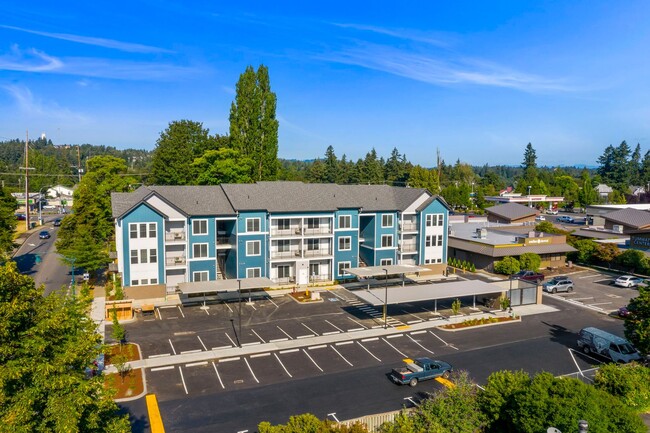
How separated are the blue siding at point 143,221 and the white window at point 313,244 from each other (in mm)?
17861

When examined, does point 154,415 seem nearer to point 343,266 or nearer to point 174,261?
point 174,261

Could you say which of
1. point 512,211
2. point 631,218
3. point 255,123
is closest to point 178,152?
point 255,123

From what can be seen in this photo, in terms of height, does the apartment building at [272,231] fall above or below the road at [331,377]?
above

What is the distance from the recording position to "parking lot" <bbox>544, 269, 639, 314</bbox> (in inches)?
2169

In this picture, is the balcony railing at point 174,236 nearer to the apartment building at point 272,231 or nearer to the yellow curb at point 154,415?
the apartment building at point 272,231

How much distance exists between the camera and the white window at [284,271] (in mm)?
60709

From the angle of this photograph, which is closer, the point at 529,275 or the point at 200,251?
the point at 200,251

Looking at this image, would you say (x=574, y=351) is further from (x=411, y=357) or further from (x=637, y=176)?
(x=637, y=176)

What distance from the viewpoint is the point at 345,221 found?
63.1 m

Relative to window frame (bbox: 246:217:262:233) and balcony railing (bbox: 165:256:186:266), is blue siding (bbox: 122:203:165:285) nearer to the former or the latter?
balcony railing (bbox: 165:256:186:266)

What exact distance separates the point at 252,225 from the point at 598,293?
43588 millimetres

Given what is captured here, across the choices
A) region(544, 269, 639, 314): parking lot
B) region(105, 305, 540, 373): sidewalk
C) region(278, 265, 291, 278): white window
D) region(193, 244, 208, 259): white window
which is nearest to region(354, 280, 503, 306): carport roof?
region(105, 305, 540, 373): sidewalk

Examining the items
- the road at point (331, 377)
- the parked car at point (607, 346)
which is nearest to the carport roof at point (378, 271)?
the road at point (331, 377)

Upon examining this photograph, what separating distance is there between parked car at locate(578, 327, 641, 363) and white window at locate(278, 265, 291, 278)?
3319 cm
